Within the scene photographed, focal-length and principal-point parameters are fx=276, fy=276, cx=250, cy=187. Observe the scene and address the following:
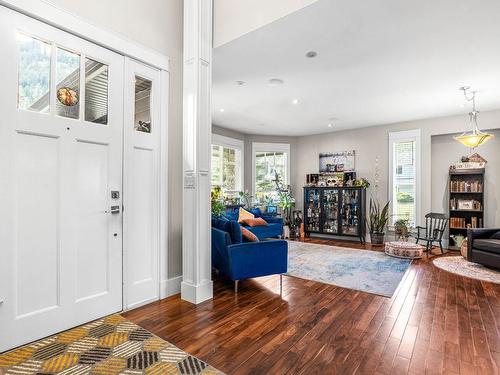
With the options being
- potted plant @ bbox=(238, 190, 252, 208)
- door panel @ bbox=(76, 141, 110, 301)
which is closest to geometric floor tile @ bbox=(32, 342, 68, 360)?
door panel @ bbox=(76, 141, 110, 301)

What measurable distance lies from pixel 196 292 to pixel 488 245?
4.53 metres

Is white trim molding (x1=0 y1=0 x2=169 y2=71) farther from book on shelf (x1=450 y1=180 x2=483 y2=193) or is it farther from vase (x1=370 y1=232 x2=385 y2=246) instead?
book on shelf (x1=450 y1=180 x2=483 y2=193)

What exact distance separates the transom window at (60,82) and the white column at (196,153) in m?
0.87

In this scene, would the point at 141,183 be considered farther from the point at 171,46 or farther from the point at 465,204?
the point at 465,204

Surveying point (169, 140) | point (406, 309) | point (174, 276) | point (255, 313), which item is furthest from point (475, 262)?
point (169, 140)

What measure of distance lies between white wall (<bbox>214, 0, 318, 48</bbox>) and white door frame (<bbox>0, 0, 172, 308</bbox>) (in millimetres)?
742

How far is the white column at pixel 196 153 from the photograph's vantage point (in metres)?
3.06

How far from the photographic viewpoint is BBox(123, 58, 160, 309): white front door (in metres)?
2.87

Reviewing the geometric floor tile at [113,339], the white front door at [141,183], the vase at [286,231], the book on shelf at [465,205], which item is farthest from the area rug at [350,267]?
the geometric floor tile at [113,339]

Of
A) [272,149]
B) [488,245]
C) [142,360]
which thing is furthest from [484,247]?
[272,149]

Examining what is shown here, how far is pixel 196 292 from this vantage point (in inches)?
118

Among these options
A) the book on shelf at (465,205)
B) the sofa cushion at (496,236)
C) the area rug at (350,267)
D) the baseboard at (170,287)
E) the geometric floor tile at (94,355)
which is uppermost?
the book on shelf at (465,205)

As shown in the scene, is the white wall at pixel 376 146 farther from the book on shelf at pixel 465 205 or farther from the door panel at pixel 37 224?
the door panel at pixel 37 224

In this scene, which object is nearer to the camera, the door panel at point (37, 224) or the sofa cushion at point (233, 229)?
the door panel at point (37, 224)
